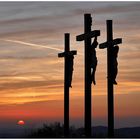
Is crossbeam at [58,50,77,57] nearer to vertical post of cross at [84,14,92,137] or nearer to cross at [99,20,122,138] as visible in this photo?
cross at [99,20,122,138]

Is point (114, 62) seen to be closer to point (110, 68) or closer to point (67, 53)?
point (110, 68)

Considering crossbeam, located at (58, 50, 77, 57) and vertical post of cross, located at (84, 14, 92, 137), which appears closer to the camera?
vertical post of cross, located at (84, 14, 92, 137)

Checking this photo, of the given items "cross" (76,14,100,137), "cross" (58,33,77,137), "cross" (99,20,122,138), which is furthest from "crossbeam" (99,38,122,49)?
"cross" (58,33,77,137)

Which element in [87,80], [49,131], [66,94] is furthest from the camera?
[66,94]

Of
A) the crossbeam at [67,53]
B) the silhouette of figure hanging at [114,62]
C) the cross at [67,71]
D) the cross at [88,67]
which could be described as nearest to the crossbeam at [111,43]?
the silhouette of figure hanging at [114,62]

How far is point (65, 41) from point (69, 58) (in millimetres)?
708

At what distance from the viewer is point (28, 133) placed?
18672mm

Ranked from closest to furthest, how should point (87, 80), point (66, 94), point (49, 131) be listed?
point (87, 80) → point (49, 131) → point (66, 94)

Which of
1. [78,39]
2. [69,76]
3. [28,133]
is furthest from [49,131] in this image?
[78,39]

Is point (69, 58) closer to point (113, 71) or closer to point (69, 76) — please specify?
point (69, 76)

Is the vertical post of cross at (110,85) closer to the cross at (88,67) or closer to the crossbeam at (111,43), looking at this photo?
the crossbeam at (111,43)

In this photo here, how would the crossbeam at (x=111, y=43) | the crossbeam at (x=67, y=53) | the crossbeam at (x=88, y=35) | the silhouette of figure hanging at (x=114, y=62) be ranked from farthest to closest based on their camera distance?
1. the crossbeam at (x=67, y=53)
2. the silhouette of figure hanging at (x=114, y=62)
3. the crossbeam at (x=111, y=43)
4. the crossbeam at (x=88, y=35)

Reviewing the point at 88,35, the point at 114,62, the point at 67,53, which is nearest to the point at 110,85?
the point at 114,62

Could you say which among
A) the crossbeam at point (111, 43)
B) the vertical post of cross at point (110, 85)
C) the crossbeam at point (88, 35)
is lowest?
the vertical post of cross at point (110, 85)
